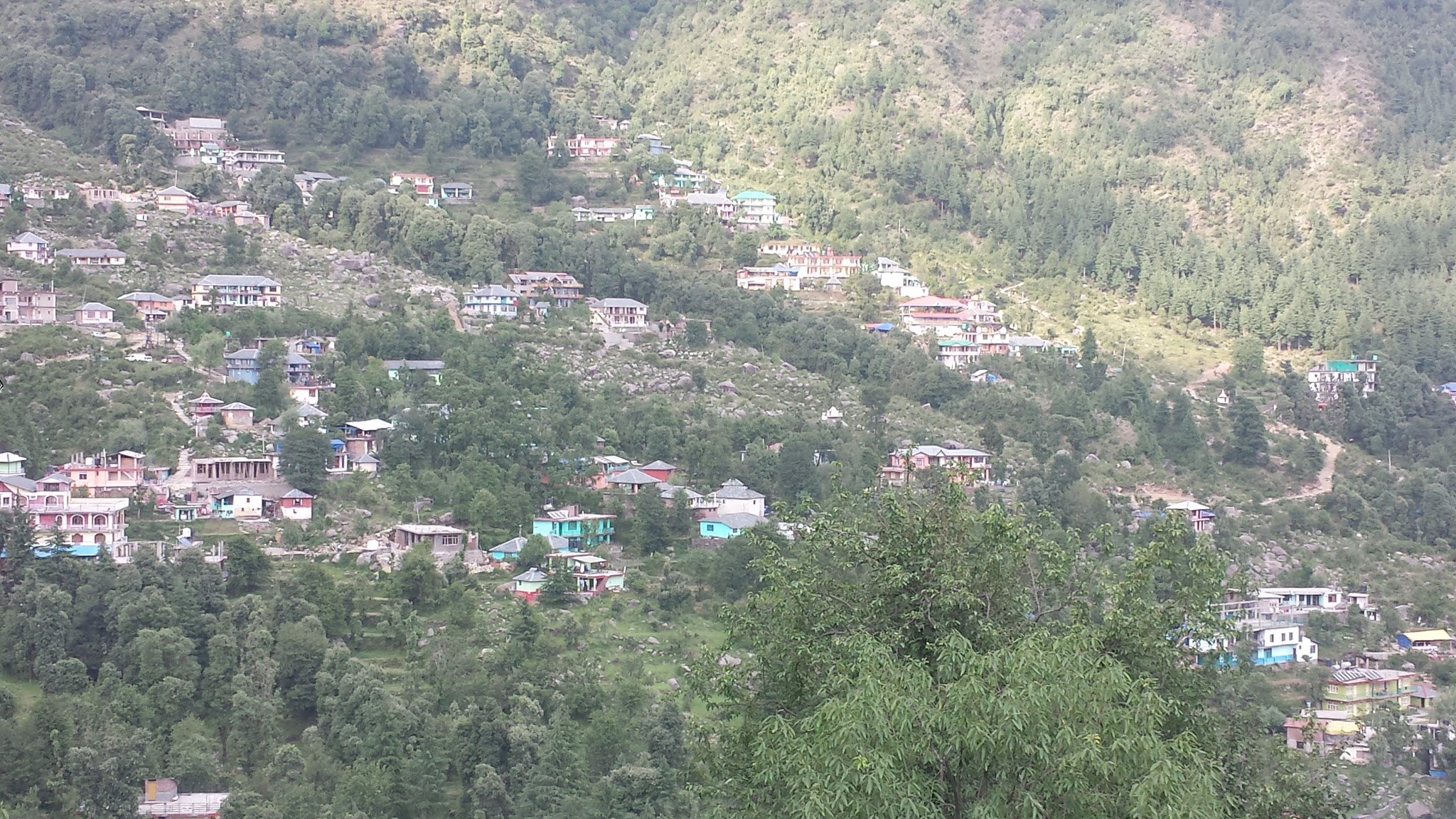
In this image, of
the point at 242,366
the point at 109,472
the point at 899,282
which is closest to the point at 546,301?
the point at 242,366

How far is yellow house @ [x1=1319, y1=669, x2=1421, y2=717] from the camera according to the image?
878 inches

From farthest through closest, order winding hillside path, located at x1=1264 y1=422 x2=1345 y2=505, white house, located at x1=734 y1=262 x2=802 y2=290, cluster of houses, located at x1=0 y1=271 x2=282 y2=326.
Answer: white house, located at x1=734 y1=262 x2=802 y2=290 < winding hillside path, located at x1=1264 y1=422 x2=1345 y2=505 < cluster of houses, located at x1=0 y1=271 x2=282 y2=326

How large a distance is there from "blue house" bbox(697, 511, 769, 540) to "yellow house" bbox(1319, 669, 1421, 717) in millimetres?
9160

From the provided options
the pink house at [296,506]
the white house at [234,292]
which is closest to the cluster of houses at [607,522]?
the pink house at [296,506]

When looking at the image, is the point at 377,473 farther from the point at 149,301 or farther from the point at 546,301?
the point at 546,301

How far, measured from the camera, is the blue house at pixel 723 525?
24.8 metres

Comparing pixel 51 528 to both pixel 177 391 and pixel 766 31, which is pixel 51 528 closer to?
pixel 177 391

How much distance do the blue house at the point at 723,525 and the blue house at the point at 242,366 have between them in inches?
347

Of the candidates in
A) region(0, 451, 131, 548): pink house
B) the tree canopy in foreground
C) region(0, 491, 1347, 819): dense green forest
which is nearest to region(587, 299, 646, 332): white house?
region(0, 491, 1347, 819): dense green forest

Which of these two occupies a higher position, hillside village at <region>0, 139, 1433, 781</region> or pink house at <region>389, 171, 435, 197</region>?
pink house at <region>389, 171, 435, 197</region>

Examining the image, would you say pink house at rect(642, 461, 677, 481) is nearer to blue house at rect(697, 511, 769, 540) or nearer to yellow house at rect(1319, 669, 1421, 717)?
blue house at rect(697, 511, 769, 540)

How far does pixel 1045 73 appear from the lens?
48625 mm

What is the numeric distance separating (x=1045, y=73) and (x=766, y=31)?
375 inches

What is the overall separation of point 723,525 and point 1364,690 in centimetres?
1034
